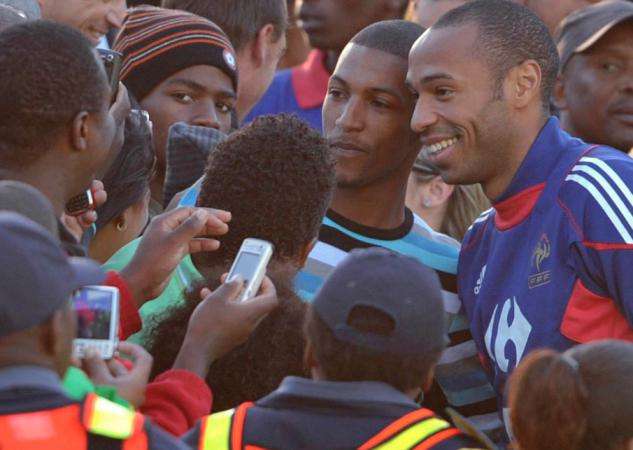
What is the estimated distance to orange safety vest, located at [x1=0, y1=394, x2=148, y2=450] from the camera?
2861 mm

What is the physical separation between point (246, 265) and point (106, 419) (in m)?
0.87

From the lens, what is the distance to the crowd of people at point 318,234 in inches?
126

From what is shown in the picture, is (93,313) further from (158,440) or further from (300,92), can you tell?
(300,92)

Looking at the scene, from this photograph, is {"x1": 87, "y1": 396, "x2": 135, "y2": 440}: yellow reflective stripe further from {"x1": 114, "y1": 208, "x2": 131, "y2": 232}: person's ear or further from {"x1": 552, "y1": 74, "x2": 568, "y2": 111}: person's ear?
{"x1": 552, "y1": 74, "x2": 568, "y2": 111}: person's ear

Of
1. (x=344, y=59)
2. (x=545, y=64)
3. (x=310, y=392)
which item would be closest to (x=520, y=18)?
(x=545, y=64)

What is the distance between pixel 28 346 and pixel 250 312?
2.73 feet

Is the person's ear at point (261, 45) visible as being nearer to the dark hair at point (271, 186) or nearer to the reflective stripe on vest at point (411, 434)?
the dark hair at point (271, 186)

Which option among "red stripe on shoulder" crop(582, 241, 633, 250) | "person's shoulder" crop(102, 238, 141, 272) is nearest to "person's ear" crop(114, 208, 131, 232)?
"person's shoulder" crop(102, 238, 141, 272)

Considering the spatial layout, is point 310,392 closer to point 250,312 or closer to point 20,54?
point 250,312

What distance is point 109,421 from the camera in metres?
2.93

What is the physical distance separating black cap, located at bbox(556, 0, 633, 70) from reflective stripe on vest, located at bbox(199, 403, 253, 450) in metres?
3.58

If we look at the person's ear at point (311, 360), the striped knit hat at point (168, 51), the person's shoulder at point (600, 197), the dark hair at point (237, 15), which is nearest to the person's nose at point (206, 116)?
the striped knit hat at point (168, 51)

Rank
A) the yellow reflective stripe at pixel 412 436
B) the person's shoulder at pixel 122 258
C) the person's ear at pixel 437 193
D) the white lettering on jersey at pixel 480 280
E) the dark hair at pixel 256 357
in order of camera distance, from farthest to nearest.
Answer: the person's ear at pixel 437 193, the white lettering on jersey at pixel 480 280, the person's shoulder at pixel 122 258, the dark hair at pixel 256 357, the yellow reflective stripe at pixel 412 436

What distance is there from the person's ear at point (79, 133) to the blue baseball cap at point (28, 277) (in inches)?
39.0
